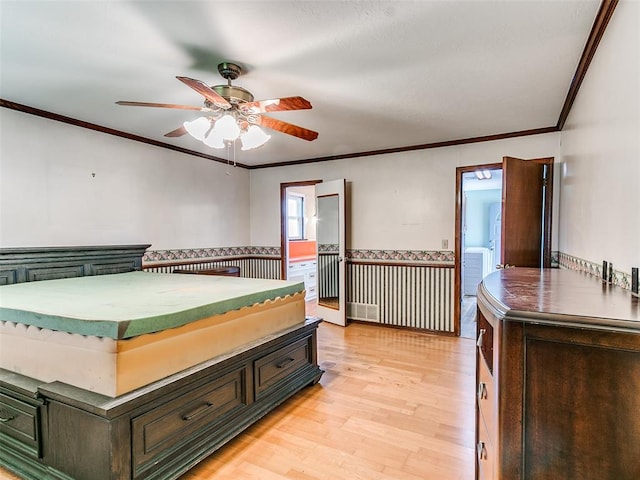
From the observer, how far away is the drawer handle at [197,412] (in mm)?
1852

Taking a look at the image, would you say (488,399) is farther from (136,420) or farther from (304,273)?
(304,273)

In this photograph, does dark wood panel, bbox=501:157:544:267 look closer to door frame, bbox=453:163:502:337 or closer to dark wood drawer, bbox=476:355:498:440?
door frame, bbox=453:163:502:337

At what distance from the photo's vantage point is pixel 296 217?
7094 mm

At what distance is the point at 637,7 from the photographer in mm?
1362

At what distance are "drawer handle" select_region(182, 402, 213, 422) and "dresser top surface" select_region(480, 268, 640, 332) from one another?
1.59 metres

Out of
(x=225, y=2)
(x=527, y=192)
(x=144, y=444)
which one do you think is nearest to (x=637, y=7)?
(x=225, y=2)

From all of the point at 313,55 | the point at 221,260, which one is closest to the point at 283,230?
the point at 221,260

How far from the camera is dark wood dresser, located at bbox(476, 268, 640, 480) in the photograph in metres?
0.84

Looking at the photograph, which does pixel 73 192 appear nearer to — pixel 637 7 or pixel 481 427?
pixel 481 427

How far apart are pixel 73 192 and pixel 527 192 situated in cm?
448

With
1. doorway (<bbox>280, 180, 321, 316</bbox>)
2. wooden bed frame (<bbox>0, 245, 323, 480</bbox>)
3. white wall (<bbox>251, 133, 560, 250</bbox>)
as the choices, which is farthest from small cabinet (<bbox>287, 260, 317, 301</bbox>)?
wooden bed frame (<bbox>0, 245, 323, 480</bbox>)

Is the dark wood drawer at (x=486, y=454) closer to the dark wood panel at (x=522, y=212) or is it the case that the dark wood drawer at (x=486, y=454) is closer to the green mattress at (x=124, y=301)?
the green mattress at (x=124, y=301)

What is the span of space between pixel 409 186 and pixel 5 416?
4231mm

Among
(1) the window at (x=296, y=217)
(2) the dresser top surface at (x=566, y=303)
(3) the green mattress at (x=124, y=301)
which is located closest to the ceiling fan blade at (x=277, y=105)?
(3) the green mattress at (x=124, y=301)
